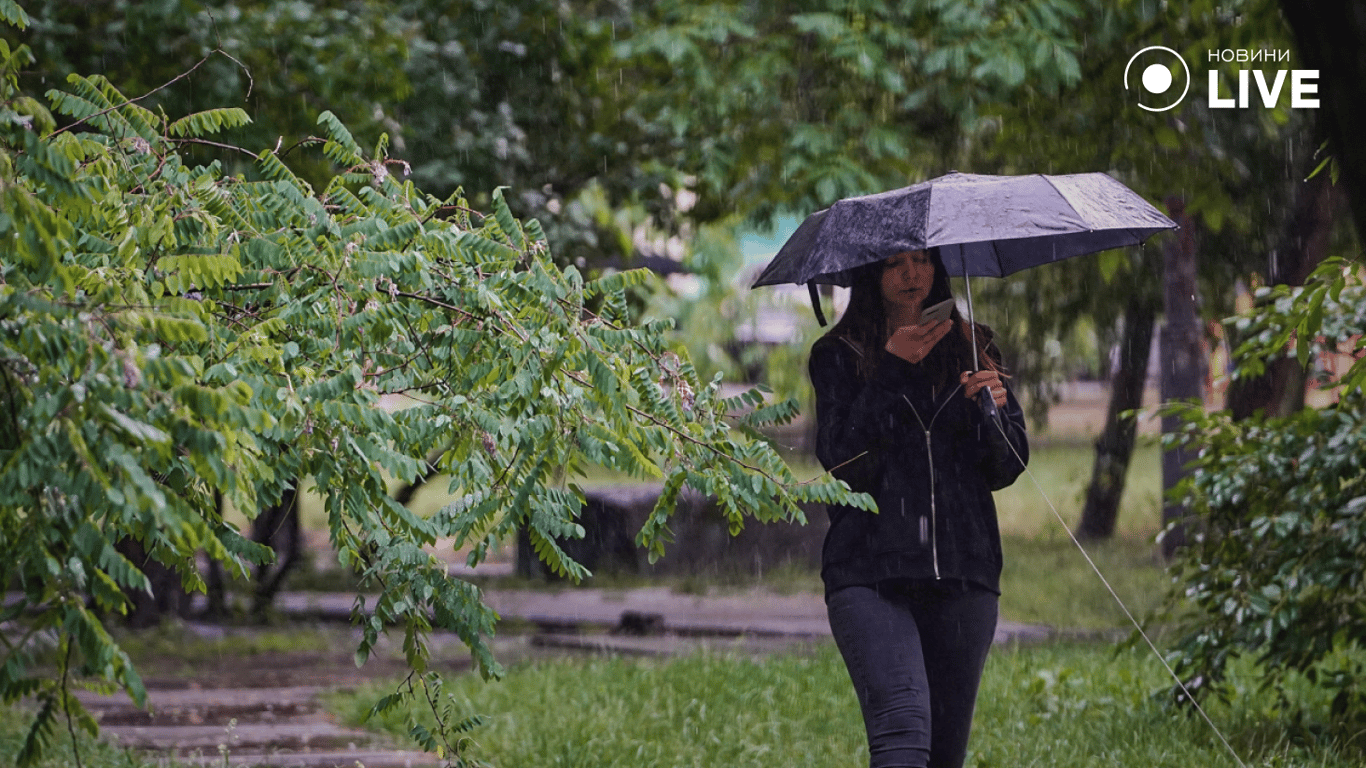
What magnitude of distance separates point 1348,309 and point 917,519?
3045mm

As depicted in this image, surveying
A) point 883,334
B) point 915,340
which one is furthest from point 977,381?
point 883,334

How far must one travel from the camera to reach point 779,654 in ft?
31.2

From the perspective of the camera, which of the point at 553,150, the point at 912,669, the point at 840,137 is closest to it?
the point at 912,669

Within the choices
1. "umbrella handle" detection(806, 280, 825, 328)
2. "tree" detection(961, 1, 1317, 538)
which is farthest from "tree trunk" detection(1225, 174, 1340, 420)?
"umbrella handle" detection(806, 280, 825, 328)

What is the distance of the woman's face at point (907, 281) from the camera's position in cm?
388

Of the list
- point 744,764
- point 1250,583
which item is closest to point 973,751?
point 744,764

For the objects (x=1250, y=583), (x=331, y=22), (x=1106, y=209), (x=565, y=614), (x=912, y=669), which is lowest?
(x=565, y=614)

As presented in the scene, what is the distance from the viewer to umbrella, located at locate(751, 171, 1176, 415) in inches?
146

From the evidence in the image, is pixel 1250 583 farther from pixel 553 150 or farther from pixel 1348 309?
pixel 553 150

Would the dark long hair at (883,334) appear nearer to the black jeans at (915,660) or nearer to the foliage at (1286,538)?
the black jeans at (915,660)

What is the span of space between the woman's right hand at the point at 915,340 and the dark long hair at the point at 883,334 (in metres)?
0.03

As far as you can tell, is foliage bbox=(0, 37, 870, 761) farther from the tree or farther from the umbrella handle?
the tree
